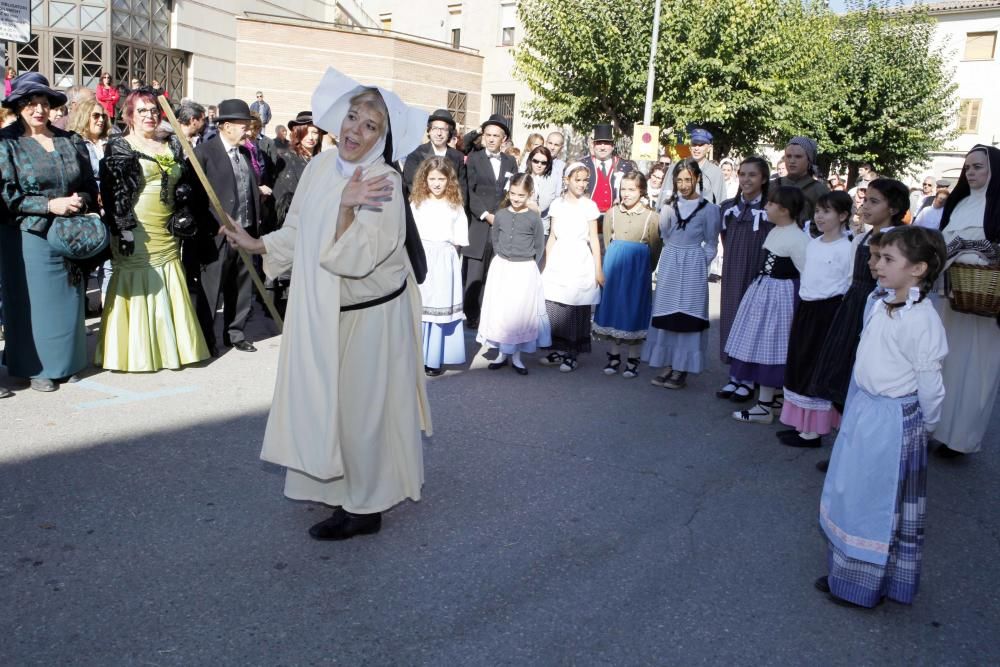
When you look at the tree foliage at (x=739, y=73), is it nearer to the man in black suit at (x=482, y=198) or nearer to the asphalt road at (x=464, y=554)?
the man in black suit at (x=482, y=198)

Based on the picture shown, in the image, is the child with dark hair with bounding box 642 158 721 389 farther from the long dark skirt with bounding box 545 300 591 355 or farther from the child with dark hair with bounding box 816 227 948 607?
the child with dark hair with bounding box 816 227 948 607

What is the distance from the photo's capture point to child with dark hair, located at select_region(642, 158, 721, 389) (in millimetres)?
7559

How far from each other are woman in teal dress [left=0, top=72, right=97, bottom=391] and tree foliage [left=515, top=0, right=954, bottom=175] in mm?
21385

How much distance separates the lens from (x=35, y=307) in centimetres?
641

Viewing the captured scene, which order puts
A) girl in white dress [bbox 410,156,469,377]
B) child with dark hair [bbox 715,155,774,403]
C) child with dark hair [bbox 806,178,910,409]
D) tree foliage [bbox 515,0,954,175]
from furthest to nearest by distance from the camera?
1. tree foliage [bbox 515,0,954,175]
2. girl in white dress [bbox 410,156,469,377]
3. child with dark hair [bbox 715,155,774,403]
4. child with dark hair [bbox 806,178,910,409]

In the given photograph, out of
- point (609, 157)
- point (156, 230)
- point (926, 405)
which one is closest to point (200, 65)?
point (609, 157)

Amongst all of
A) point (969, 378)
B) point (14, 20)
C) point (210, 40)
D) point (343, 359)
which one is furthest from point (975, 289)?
point (210, 40)

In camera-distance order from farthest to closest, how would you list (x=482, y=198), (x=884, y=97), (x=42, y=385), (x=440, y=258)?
(x=884, y=97) → (x=482, y=198) → (x=440, y=258) → (x=42, y=385)

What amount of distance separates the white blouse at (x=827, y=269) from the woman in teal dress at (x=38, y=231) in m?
5.02

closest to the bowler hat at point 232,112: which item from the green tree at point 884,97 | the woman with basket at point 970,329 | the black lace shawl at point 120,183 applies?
the black lace shawl at point 120,183

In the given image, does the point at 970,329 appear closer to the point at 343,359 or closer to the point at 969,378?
the point at 969,378

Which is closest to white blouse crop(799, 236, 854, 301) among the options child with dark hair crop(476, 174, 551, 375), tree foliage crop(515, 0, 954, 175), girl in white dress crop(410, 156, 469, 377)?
child with dark hair crop(476, 174, 551, 375)

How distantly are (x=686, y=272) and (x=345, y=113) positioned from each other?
13.5 feet

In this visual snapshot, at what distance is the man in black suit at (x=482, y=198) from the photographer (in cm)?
975
